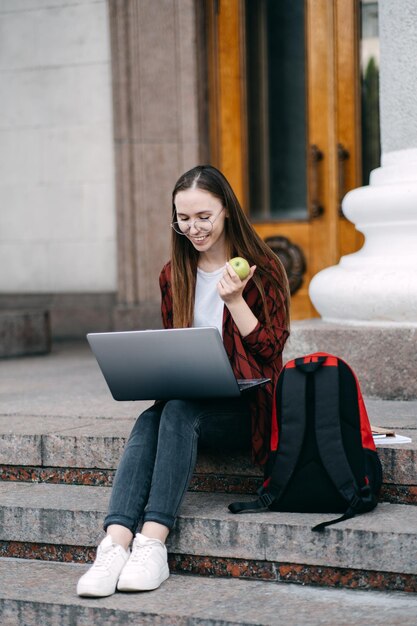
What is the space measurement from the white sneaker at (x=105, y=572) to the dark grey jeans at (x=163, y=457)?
10cm

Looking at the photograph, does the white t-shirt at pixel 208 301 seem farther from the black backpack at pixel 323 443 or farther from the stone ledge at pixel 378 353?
the stone ledge at pixel 378 353

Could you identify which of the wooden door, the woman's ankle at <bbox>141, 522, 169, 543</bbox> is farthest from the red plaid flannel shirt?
the wooden door

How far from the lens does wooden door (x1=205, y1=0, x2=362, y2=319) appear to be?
295 inches

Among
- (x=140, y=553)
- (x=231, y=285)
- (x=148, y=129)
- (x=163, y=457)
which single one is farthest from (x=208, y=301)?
(x=148, y=129)

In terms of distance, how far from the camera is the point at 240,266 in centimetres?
355

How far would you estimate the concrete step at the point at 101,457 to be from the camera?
3672 millimetres

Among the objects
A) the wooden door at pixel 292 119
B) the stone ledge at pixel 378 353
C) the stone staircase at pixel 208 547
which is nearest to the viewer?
the stone staircase at pixel 208 547

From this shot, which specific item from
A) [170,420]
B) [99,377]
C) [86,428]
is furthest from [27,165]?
[170,420]

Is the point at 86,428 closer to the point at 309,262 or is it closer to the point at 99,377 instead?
the point at 99,377

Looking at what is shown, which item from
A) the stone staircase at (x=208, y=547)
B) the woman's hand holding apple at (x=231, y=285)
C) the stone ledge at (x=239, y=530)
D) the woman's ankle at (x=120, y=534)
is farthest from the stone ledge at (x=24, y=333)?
the woman's ankle at (x=120, y=534)

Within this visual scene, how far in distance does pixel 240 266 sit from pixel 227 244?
1.08 feet

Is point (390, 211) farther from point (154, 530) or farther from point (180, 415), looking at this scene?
point (154, 530)

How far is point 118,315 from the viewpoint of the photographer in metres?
8.17

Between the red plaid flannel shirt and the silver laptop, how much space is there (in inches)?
2.9
